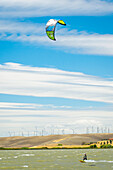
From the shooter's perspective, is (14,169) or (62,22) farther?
(14,169)

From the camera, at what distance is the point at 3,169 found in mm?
63500

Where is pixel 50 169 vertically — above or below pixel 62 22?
below

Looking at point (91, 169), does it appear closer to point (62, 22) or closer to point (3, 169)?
point (3, 169)

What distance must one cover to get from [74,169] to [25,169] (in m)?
9.02

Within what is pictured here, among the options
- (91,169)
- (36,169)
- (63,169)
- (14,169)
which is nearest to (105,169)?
(91,169)

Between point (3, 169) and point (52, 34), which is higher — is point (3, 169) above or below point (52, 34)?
below

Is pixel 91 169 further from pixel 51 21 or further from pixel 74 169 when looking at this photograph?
pixel 51 21

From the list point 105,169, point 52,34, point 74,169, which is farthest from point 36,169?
point 52,34

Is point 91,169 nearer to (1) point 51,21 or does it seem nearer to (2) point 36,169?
(2) point 36,169

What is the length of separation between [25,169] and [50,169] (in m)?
4.85

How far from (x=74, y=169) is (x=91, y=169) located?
327cm

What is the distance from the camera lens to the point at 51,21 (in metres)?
42.1

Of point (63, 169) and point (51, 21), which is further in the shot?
point (63, 169)

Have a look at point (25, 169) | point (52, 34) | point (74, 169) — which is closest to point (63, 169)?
point (74, 169)
